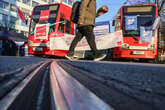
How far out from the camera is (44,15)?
9211 millimetres

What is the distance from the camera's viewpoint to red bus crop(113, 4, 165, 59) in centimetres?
793

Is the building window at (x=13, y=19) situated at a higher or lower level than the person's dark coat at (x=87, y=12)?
higher

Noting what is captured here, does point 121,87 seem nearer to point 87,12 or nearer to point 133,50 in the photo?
point 87,12

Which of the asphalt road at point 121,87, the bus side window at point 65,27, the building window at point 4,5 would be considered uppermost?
the building window at point 4,5

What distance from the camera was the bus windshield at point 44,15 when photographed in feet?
29.6

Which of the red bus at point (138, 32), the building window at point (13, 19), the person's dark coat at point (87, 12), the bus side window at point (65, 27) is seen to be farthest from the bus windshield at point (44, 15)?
the building window at point (13, 19)

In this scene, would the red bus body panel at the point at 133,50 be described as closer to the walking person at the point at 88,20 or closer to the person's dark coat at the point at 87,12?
the walking person at the point at 88,20

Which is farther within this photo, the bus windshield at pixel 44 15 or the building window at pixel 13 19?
the building window at pixel 13 19

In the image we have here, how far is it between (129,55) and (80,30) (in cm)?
458

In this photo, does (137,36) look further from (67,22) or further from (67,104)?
(67,104)

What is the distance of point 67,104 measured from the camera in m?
0.33

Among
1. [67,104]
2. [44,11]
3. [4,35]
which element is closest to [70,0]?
[4,35]

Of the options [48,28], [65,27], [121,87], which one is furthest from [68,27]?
[121,87]

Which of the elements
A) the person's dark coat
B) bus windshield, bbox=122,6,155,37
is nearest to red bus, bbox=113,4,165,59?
bus windshield, bbox=122,6,155,37
